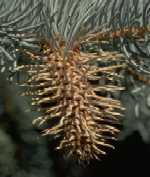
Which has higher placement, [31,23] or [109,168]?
[31,23]

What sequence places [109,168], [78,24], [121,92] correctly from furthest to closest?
[109,168] < [121,92] < [78,24]

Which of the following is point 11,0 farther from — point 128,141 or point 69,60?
point 128,141

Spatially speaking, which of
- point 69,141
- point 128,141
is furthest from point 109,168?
point 69,141

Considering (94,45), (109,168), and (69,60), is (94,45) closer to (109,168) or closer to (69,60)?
(69,60)

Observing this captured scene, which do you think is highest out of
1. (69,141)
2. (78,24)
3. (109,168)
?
(78,24)

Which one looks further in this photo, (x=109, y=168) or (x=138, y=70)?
(x=109, y=168)

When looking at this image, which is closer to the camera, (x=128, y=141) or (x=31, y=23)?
(x=31, y=23)

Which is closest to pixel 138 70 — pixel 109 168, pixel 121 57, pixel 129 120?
pixel 121 57

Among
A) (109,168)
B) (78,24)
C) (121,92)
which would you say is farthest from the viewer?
(109,168)

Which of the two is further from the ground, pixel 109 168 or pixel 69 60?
pixel 69 60
